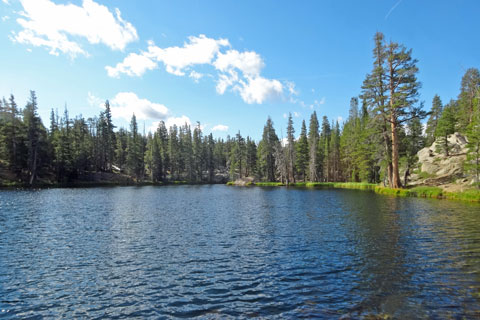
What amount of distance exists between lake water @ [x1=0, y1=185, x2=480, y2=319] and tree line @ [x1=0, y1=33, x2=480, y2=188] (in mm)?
25649

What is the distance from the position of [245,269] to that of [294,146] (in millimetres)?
90886

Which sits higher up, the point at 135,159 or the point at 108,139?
the point at 108,139

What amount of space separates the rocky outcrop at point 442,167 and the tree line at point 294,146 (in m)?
1.66

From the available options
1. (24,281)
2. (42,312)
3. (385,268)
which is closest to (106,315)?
(42,312)

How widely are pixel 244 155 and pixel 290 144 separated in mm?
25779

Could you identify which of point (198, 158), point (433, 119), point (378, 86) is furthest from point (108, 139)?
point (433, 119)

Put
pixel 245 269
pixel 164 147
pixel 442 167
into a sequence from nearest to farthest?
pixel 245 269, pixel 442 167, pixel 164 147

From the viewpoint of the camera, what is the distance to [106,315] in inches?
326

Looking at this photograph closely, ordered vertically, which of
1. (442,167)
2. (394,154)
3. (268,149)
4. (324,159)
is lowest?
(442,167)

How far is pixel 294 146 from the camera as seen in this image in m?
100

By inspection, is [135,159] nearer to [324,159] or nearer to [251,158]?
[251,158]

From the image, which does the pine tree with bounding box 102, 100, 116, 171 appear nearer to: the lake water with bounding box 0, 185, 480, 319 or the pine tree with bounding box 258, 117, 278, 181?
the pine tree with bounding box 258, 117, 278, 181

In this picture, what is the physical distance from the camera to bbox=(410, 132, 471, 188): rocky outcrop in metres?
42.3

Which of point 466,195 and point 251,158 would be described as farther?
point 251,158
